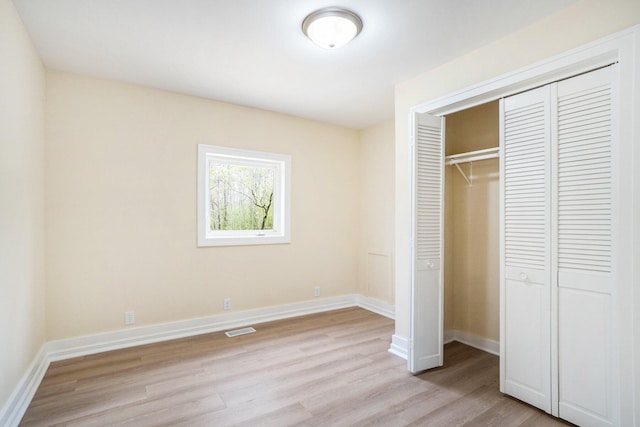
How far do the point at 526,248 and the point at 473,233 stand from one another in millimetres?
1147

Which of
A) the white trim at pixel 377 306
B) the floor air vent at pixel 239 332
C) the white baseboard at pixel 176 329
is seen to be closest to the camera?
the white baseboard at pixel 176 329

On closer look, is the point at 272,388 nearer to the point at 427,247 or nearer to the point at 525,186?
the point at 427,247

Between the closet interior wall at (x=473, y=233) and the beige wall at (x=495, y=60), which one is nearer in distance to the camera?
the beige wall at (x=495, y=60)

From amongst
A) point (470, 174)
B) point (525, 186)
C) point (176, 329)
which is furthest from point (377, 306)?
point (525, 186)

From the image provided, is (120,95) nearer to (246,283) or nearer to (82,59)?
(82,59)

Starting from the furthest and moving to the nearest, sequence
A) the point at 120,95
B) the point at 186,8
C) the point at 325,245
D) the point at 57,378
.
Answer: the point at 325,245, the point at 120,95, the point at 57,378, the point at 186,8

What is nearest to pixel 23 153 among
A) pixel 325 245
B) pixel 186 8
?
pixel 186 8

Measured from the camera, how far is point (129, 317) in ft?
10.7

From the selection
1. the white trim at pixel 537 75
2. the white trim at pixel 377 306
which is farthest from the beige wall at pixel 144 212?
the white trim at pixel 537 75

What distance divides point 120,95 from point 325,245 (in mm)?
2977

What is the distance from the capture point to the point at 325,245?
465cm

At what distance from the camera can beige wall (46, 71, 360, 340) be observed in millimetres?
3002

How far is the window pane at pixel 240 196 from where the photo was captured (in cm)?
391

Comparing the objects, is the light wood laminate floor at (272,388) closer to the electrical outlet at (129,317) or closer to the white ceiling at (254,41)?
the electrical outlet at (129,317)
